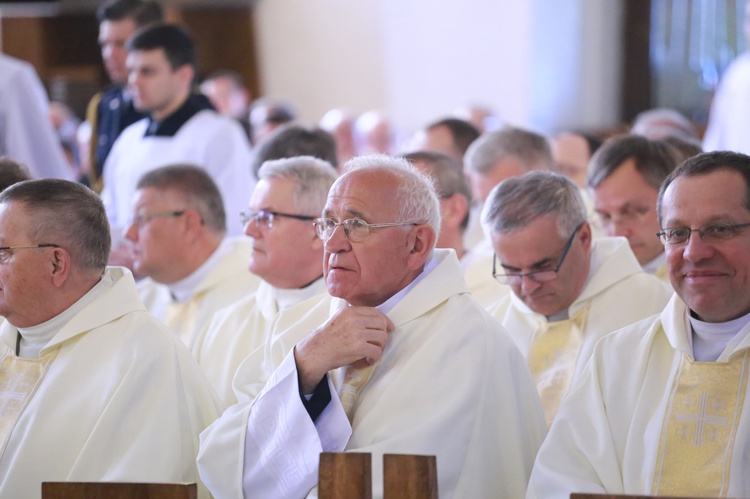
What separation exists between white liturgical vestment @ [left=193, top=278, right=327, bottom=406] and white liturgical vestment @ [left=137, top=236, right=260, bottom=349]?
48cm

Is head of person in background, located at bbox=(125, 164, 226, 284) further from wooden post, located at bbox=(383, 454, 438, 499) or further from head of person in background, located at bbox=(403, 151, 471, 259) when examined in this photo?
wooden post, located at bbox=(383, 454, 438, 499)

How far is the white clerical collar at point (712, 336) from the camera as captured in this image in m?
3.29

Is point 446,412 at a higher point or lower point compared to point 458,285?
lower

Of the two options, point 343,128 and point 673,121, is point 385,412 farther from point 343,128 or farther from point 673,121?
point 343,128

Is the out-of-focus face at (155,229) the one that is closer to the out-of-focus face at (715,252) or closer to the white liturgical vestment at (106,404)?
the white liturgical vestment at (106,404)

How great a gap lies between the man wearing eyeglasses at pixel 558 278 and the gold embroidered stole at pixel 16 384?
1.72 m

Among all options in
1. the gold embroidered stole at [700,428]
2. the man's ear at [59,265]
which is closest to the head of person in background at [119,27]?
the man's ear at [59,265]

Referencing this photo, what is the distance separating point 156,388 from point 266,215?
1326 mm

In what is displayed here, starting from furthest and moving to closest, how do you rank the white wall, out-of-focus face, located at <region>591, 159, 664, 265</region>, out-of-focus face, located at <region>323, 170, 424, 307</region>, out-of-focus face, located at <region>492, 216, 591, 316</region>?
the white wall < out-of-focus face, located at <region>591, 159, 664, 265</region> < out-of-focus face, located at <region>492, 216, 591, 316</region> < out-of-focus face, located at <region>323, 170, 424, 307</region>

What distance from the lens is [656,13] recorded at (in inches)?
516

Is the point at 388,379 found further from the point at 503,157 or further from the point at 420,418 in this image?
the point at 503,157

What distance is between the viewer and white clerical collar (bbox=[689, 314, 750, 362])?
329 centimetres

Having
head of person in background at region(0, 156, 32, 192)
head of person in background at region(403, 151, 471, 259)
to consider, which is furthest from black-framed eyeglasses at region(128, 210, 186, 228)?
head of person in background at region(403, 151, 471, 259)

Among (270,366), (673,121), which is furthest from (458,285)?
(673,121)
